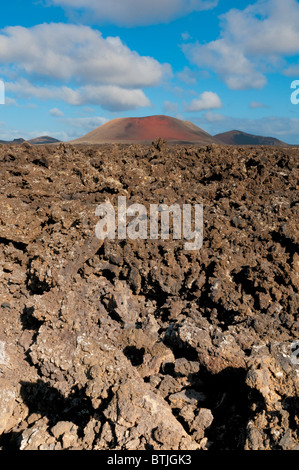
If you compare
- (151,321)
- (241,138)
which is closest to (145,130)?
(241,138)

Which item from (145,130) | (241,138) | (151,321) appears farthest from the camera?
(241,138)

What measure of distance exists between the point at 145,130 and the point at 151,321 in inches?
1238

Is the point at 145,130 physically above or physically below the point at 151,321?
above

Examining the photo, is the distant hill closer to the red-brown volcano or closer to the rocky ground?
the red-brown volcano

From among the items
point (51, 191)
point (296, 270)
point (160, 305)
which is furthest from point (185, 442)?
point (51, 191)

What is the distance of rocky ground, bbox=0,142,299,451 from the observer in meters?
2.35

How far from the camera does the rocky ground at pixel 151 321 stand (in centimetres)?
235

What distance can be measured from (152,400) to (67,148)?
18.9 feet

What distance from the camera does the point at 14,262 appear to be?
4238 mm

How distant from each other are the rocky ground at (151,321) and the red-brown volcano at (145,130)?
27.5 meters

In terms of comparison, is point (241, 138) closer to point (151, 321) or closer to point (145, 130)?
point (145, 130)

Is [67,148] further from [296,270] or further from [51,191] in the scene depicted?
[296,270]

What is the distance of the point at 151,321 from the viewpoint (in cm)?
343

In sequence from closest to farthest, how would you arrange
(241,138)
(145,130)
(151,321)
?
(151,321) → (145,130) → (241,138)
